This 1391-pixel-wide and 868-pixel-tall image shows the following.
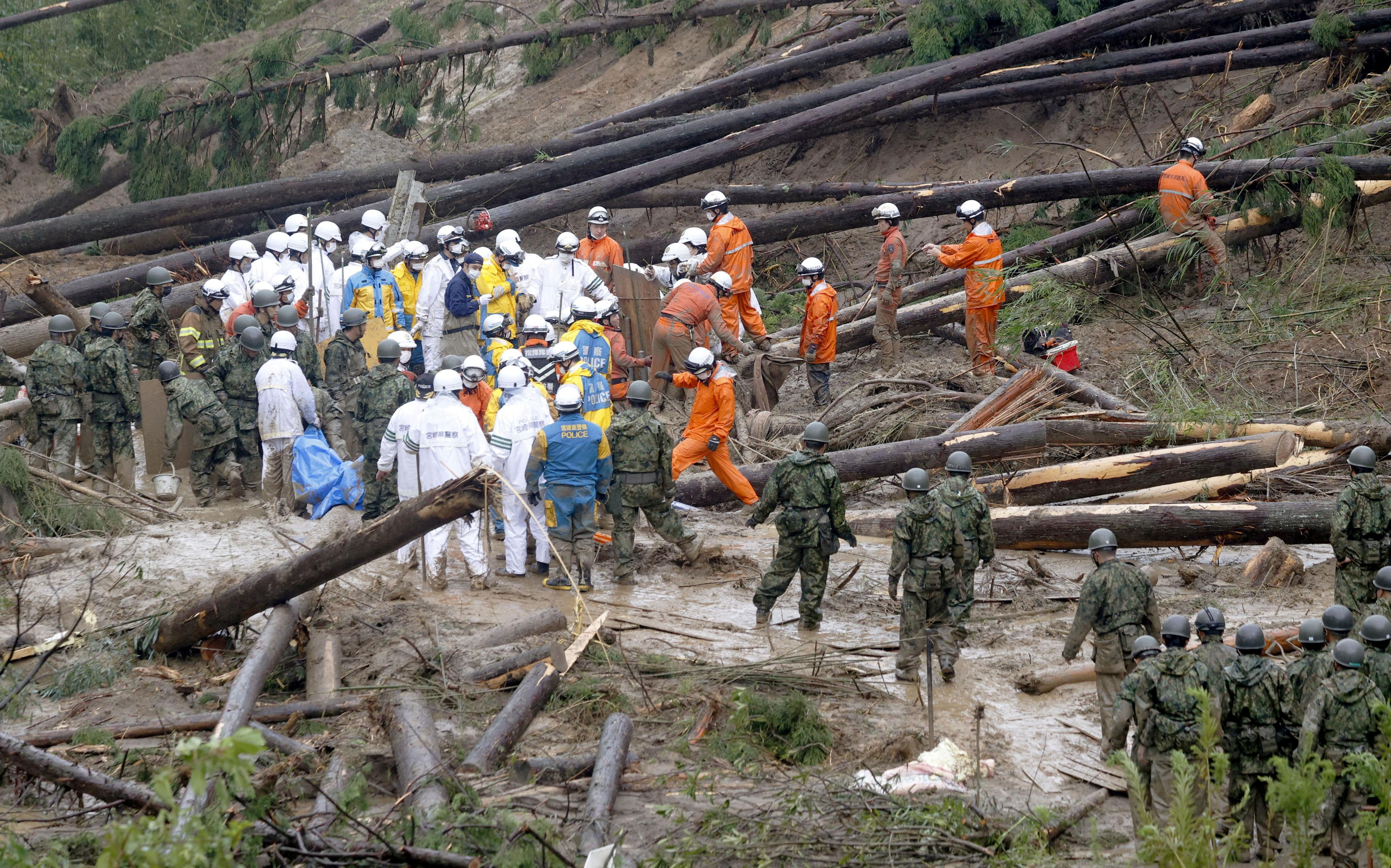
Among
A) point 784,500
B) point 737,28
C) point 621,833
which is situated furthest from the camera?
point 737,28

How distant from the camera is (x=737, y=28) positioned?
70.1 feet

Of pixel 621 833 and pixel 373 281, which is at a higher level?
pixel 373 281

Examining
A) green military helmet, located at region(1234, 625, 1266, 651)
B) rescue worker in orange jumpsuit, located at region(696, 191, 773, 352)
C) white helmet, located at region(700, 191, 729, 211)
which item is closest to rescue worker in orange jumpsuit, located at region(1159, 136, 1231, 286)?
rescue worker in orange jumpsuit, located at region(696, 191, 773, 352)

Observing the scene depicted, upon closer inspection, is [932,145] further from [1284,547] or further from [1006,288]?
[1284,547]

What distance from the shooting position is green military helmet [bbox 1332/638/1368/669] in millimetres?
6273

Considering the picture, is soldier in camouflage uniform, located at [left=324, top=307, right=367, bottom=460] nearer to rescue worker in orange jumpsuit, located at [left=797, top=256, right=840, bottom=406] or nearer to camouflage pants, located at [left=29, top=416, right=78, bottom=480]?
camouflage pants, located at [left=29, top=416, right=78, bottom=480]

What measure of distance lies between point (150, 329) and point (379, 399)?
3.15m

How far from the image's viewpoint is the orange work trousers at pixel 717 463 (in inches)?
435

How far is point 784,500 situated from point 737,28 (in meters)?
14.2

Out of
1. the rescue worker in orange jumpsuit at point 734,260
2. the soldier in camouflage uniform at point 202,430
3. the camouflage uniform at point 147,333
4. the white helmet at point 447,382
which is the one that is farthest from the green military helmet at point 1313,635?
the camouflage uniform at point 147,333

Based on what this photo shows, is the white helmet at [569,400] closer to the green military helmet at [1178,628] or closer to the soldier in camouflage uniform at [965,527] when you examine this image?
the soldier in camouflage uniform at [965,527]

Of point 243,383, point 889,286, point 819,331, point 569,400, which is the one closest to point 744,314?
point 819,331

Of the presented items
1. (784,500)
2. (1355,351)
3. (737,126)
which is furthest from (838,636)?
(737,126)

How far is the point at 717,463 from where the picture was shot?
36.6 ft
